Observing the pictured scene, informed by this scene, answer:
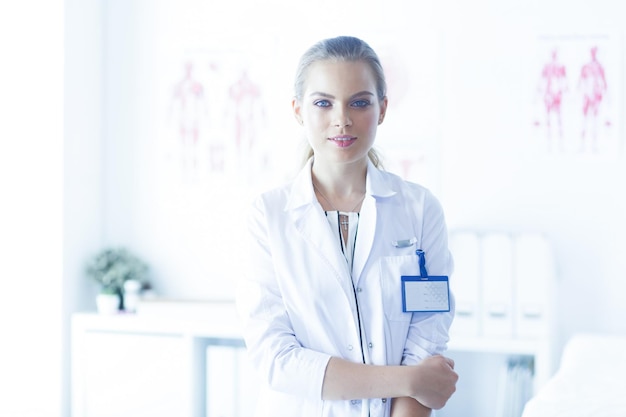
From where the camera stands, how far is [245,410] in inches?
112

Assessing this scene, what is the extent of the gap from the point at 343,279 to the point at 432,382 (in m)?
0.24

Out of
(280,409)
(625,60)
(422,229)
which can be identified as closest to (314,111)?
(422,229)

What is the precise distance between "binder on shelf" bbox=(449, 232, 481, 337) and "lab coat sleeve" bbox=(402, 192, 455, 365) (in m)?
1.20

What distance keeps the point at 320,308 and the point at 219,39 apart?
209 cm

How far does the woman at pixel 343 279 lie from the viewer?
133 centimetres

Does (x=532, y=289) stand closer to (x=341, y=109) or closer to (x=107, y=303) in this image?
(x=341, y=109)

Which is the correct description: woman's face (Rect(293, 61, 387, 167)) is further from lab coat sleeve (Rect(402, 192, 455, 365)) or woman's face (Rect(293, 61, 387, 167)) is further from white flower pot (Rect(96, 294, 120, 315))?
white flower pot (Rect(96, 294, 120, 315))

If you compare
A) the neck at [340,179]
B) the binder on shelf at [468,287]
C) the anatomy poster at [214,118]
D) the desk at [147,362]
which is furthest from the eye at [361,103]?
the anatomy poster at [214,118]

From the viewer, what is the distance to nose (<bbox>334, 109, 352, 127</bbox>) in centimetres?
135

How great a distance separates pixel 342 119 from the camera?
1.35 metres

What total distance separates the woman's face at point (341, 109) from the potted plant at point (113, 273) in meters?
1.93

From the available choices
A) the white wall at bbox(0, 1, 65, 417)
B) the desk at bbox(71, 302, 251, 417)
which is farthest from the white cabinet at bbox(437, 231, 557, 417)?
the white wall at bbox(0, 1, 65, 417)

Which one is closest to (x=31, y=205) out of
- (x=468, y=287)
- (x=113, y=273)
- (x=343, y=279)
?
(x=113, y=273)

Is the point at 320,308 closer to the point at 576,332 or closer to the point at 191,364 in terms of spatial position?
the point at 191,364
